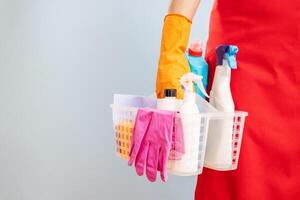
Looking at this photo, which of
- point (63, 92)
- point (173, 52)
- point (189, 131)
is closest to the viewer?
point (189, 131)

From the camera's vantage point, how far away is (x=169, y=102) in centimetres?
73

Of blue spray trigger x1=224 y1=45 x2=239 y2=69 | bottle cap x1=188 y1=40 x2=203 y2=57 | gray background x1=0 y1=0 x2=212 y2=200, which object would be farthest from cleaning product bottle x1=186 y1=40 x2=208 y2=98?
gray background x1=0 y1=0 x2=212 y2=200

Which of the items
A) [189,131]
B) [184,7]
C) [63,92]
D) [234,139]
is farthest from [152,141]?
[63,92]

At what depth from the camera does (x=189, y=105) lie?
697 millimetres

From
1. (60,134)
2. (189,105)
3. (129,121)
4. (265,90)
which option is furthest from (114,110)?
(60,134)

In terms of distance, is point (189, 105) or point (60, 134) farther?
point (60, 134)

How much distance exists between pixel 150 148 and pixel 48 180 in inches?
24.7

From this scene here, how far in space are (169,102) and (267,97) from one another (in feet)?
0.71

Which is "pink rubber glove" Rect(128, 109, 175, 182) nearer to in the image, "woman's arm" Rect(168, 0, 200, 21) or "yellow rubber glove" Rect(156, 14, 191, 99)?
"yellow rubber glove" Rect(156, 14, 191, 99)

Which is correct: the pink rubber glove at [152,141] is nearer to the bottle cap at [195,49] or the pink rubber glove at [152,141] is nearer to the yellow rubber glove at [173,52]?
the yellow rubber glove at [173,52]

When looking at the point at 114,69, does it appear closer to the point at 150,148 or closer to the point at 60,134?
the point at 60,134

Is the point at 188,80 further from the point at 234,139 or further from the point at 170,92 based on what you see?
the point at 234,139

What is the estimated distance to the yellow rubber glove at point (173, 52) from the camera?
30.8 inches

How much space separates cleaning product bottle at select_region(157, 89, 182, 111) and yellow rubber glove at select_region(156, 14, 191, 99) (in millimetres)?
41
